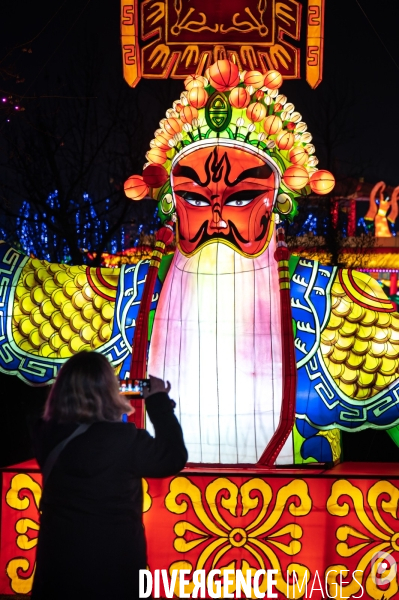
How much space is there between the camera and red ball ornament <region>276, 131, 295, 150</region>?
5.33 metres

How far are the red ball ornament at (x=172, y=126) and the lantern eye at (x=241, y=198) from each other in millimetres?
568

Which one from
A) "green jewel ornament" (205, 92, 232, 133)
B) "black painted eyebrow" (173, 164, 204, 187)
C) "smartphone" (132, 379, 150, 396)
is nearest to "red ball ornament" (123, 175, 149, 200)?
"black painted eyebrow" (173, 164, 204, 187)

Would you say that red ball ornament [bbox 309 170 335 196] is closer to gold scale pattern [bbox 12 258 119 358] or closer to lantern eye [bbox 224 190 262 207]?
lantern eye [bbox 224 190 262 207]

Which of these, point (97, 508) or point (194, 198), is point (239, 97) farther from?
point (97, 508)

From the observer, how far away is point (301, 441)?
522 centimetres

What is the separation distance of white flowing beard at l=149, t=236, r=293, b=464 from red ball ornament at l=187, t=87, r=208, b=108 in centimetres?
83

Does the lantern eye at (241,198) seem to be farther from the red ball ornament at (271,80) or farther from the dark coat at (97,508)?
the dark coat at (97,508)

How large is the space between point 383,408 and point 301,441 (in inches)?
19.8

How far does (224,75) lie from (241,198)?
72 cm

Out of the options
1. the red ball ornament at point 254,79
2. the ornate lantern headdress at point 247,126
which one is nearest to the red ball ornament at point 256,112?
the ornate lantern headdress at point 247,126

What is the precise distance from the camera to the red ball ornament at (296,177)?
5312mm

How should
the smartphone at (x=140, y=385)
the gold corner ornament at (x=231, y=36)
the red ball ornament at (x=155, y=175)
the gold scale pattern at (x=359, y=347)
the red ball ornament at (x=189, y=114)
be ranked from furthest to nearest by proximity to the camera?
the gold corner ornament at (x=231, y=36), the red ball ornament at (x=155, y=175), the red ball ornament at (x=189, y=114), the gold scale pattern at (x=359, y=347), the smartphone at (x=140, y=385)

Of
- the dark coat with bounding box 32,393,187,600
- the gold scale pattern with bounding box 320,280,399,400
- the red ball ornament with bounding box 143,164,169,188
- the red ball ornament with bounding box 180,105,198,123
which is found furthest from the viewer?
the red ball ornament with bounding box 143,164,169,188

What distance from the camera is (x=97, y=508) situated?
3039 millimetres
